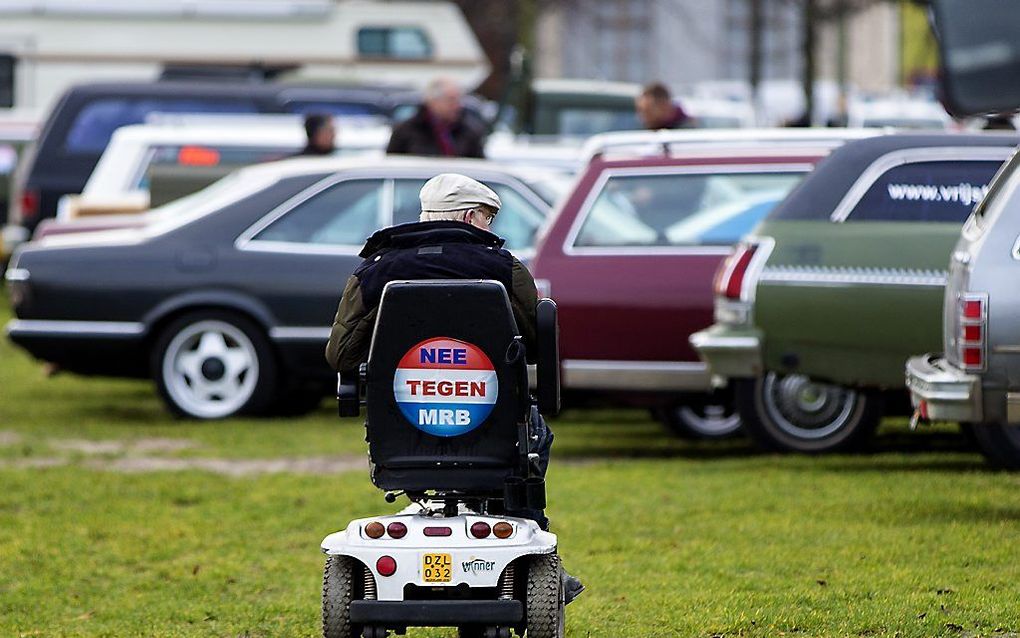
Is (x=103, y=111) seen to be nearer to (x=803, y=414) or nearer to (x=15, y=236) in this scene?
(x=15, y=236)

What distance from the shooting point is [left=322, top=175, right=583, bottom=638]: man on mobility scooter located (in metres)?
6.17

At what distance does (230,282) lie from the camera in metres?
13.6

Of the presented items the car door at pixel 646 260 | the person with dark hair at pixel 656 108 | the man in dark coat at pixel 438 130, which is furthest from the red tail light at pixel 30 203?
the car door at pixel 646 260

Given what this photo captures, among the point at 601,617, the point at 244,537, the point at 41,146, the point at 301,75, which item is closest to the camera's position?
the point at 601,617

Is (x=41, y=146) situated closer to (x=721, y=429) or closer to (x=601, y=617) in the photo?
(x=721, y=429)

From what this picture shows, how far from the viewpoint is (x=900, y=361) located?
10.8 m

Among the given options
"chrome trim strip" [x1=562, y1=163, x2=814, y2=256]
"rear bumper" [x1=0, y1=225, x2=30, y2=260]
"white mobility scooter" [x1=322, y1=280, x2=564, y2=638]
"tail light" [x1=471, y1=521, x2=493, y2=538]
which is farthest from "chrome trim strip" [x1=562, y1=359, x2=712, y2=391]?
"rear bumper" [x1=0, y1=225, x2=30, y2=260]

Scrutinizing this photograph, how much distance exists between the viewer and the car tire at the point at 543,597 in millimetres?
6207

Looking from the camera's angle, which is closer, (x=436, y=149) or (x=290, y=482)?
(x=290, y=482)

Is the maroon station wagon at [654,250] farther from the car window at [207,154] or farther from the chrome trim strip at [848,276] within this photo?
the car window at [207,154]

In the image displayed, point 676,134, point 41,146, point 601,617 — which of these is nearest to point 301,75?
point 41,146

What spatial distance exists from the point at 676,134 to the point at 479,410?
662 centimetres

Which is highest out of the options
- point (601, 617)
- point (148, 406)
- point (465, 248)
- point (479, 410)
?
point (465, 248)

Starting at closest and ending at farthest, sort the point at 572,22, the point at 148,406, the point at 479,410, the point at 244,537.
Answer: the point at 479,410
the point at 244,537
the point at 148,406
the point at 572,22
